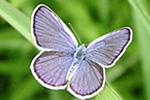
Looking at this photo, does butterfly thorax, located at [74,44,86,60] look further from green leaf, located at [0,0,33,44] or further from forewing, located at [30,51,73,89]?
green leaf, located at [0,0,33,44]

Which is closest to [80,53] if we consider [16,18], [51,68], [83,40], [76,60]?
[76,60]

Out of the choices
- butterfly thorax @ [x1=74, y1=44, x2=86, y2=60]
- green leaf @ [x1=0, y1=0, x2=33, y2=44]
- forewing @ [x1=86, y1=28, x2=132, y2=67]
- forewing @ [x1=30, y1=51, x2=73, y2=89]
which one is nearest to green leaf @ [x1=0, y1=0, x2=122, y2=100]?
green leaf @ [x1=0, y1=0, x2=33, y2=44]

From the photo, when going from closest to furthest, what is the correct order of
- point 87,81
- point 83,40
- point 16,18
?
1. point 87,81
2. point 16,18
3. point 83,40

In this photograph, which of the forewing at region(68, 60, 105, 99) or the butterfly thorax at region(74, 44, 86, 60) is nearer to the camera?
the forewing at region(68, 60, 105, 99)

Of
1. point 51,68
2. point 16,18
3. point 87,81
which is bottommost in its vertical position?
point 87,81

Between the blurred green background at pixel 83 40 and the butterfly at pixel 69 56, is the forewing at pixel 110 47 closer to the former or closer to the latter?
the butterfly at pixel 69 56

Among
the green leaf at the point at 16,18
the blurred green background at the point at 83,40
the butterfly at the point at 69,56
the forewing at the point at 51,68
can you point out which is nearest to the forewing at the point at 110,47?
the butterfly at the point at 69,56

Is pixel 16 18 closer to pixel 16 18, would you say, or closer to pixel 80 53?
pixel 16 18

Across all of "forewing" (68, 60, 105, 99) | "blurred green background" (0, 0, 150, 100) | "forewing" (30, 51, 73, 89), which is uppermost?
"forewing" (30, 51, 73, 89)

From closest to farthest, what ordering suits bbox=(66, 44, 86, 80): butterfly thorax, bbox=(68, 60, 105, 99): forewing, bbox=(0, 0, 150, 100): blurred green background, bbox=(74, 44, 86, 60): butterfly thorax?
1. bbox=(68, 60, 105, 99): forewing
2. bbox=(66, 44, 86, 80): butterfly thorax
3. bbox=(74, 44, 86, 60): butterfly thorax
4. bbox=(0, 0, 150, 100): blurred green background
